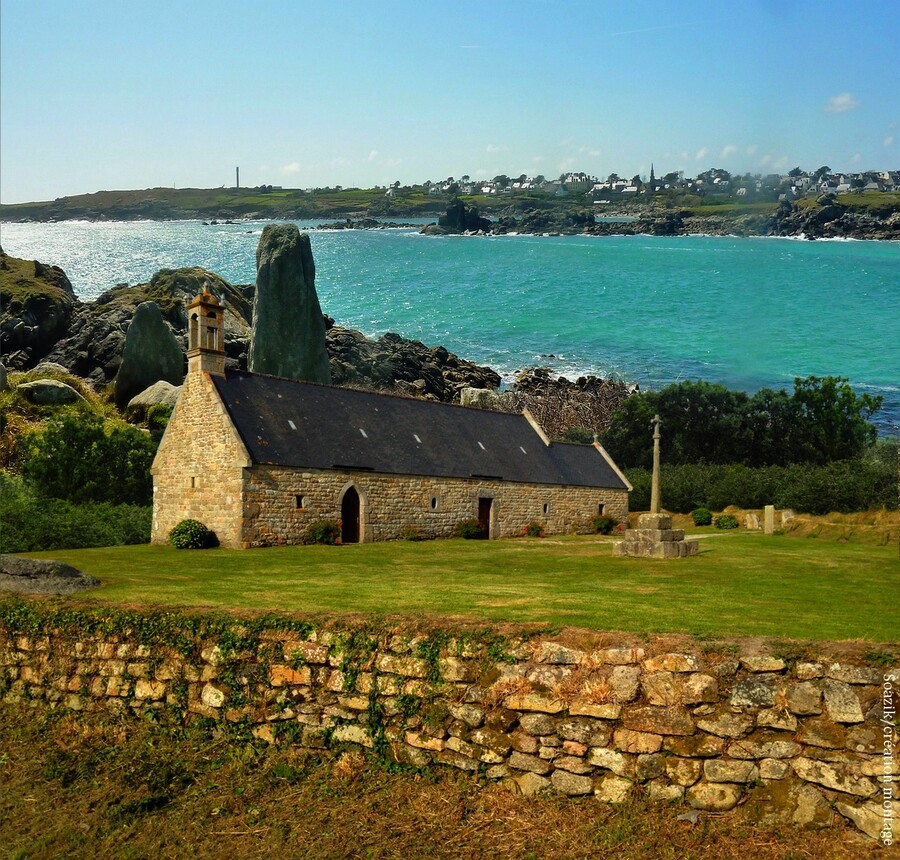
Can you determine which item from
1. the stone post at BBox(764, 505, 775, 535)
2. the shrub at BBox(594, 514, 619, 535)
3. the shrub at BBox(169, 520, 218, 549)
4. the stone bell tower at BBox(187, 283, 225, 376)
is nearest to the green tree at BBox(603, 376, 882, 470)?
the shrub at BBox(594, 514, 619, 535)

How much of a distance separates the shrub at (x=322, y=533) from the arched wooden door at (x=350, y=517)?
1265 mm

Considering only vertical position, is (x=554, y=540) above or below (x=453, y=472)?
below

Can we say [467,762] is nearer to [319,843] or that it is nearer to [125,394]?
[319,843]

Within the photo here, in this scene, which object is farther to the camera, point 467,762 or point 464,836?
point 467,762

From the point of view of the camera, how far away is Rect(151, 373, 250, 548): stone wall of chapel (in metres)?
31.2

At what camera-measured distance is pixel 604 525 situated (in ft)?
152

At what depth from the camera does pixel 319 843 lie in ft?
A: 32.8

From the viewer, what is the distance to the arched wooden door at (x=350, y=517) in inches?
1346

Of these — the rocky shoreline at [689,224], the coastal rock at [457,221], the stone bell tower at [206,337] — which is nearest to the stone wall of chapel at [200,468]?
the stone bell tower at [206,337]

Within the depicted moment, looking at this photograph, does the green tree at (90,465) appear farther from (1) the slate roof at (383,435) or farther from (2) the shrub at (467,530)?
(2) the shrub at (467,530)

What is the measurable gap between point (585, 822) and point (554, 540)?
95.0ft

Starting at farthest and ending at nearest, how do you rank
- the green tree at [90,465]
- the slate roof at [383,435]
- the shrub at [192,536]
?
the green tree at [90,465]
the slate roof at [383,435]
the shrub at [192,536]

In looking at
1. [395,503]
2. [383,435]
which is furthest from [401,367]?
[395,503]

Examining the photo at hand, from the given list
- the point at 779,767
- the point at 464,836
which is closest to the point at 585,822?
the point at 464,836
